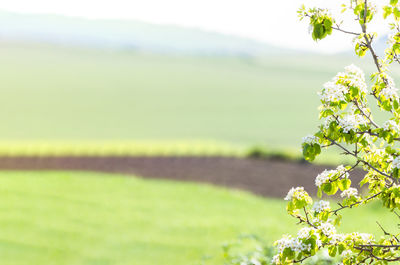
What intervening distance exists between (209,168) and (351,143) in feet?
28.8

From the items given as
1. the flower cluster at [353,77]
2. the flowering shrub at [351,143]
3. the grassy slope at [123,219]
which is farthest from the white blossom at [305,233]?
the grassy slope at [123,219]

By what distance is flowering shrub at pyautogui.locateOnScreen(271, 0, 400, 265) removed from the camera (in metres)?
2.92

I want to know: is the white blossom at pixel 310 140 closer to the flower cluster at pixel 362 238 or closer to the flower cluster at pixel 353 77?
the flower cluster at pixel 353 77

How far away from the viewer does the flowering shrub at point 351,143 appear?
292cm

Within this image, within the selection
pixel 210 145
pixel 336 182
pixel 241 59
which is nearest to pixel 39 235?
pixel 336 182

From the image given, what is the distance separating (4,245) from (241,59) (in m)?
28.8

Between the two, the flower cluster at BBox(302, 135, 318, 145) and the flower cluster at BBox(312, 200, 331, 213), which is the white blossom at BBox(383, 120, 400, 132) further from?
the flower cluster at BBox(312, 200, 331, 213)

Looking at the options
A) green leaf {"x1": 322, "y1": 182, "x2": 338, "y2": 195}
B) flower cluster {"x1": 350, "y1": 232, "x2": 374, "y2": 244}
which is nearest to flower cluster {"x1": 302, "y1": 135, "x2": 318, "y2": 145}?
green leaf {"x1": 322, "y1": 182, "x2": 338, "y2": 195}

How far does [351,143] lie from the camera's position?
3.01 meters

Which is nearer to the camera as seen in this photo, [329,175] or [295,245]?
[295,245]

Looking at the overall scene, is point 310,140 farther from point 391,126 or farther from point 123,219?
point 123,219

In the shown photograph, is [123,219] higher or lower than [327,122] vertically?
higher

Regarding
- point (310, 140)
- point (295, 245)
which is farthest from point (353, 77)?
point (295, 245)

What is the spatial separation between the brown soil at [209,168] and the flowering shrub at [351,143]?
7.04 metres
